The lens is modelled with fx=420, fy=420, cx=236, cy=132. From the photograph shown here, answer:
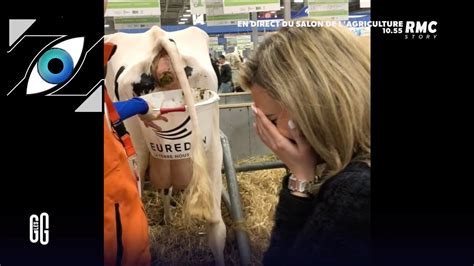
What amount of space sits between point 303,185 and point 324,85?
0.18 metres

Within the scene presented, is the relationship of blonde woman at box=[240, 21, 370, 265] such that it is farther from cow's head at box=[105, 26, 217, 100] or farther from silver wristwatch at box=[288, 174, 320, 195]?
cow's head at box=[105, 26, 217, 100]

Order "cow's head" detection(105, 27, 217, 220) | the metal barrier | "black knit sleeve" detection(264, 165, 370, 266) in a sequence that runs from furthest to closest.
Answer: the metal barrier
"cow's head" detection(105, 27, 217, 220)
"black knit sleeve" detection(264, 165, 370, 266)

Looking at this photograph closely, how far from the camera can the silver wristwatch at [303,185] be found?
726mm

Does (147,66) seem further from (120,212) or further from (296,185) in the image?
(296,185)

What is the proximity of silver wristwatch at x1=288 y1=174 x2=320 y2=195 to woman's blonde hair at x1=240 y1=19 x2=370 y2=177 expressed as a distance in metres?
0.03
